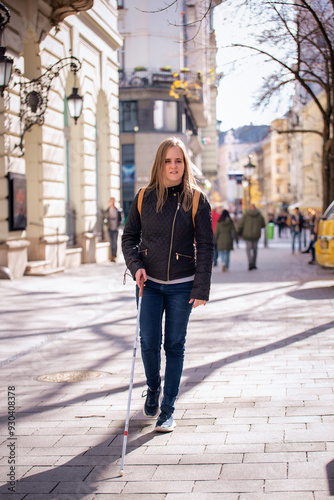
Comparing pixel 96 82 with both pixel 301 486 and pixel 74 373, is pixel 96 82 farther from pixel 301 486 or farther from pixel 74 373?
pixel 301 486

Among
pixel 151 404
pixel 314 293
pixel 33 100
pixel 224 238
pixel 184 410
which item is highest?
pixel 33 100

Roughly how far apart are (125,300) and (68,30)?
9730 millimetres

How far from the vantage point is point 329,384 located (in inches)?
236

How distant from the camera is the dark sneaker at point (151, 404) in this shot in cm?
506

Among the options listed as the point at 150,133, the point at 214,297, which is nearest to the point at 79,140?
the point at 214,297

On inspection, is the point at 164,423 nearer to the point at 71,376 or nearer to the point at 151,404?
the point at 151,404

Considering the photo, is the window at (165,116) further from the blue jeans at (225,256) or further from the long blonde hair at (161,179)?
the long blonde hair at (161,179)

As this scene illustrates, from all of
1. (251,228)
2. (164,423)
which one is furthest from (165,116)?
(164,423)

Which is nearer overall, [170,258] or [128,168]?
[170,258]

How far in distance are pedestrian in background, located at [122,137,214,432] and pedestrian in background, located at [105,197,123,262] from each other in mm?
17303

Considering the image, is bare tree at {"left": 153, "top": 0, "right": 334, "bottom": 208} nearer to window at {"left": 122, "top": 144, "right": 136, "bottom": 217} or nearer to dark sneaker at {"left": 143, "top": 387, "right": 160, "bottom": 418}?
dark sneaker at {"left": 143, "top": 387, "right": 160, "bottom": 418}

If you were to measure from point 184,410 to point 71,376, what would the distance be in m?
1.61

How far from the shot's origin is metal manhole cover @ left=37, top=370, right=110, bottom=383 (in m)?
6.47

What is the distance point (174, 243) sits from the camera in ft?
15.7
